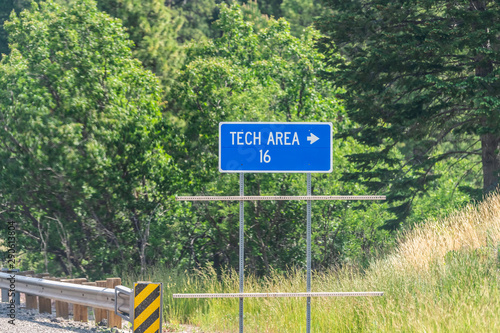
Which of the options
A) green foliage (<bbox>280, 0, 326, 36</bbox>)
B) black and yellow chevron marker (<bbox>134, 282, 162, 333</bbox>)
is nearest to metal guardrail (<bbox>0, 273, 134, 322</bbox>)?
black and yellow chevron marker (<bbox>134, 282, 162, 333</bbox>)

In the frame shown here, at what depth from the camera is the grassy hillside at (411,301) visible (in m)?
5.81

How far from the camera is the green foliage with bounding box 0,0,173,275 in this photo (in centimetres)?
1377

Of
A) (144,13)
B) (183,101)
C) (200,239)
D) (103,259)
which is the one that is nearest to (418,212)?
(200,239)

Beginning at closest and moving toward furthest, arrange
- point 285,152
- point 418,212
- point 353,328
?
point 285,152
point 353,328
point 418,212

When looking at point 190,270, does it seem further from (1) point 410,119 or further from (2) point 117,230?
(1) point 410,119

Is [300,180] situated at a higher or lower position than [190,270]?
higher

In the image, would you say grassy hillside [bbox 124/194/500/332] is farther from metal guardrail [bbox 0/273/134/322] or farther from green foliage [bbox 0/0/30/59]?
green foliage [bbox 0/0/30/59]

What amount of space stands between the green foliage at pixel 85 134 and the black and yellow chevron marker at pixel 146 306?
329 inches

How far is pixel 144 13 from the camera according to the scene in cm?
2153

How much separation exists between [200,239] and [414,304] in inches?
445

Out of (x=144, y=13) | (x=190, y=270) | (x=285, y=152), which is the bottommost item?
(x=190, y=270)

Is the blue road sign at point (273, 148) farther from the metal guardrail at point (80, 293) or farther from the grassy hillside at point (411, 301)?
the metal guardrail at point (80, 293)

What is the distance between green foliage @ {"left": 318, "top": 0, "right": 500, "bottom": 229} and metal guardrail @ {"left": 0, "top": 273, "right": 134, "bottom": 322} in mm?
8466

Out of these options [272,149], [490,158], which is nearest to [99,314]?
[272,149]
